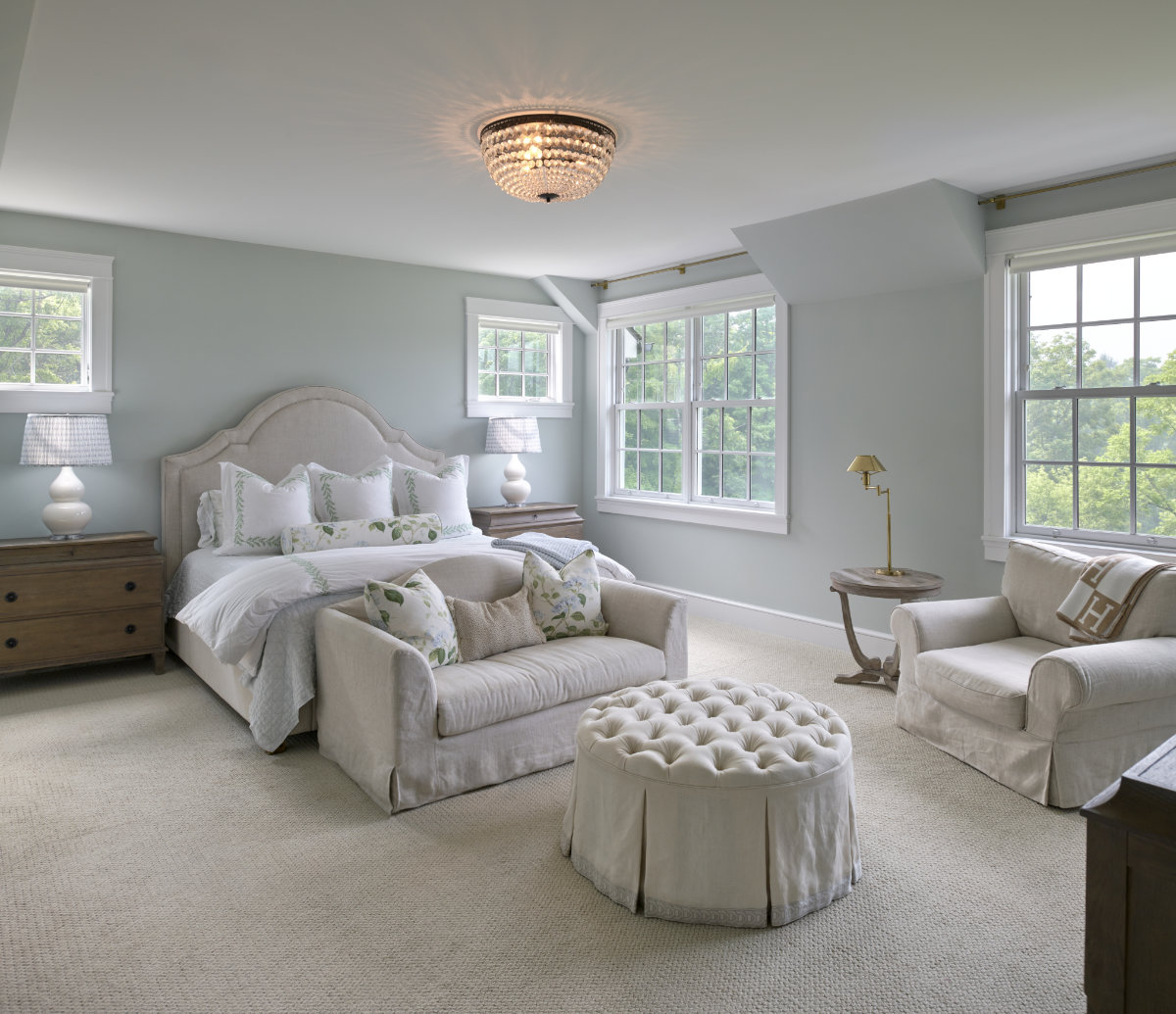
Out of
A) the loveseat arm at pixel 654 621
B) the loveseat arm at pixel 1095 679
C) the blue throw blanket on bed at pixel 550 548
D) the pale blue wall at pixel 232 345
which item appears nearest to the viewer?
the loveseat arm at pixel 1095 679

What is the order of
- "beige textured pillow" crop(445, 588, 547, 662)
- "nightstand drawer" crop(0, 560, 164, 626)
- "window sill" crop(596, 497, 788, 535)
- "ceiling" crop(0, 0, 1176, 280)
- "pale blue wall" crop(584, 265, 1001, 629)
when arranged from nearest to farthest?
"ceiling" crop(0, 0, 1176, 280) < "beige textured pillow" crop(445, 588, 547, 662) < "nightstand drawer" crop(0, 560, 164, 626) < "pale blue wall" crop(584, 265, 1001, 629) < "window sill" crop(596, 497, 788, 535)

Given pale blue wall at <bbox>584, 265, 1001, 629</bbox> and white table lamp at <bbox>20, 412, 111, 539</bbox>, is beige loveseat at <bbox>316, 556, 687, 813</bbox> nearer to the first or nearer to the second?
pale blue wall at <bbox>584, 265, 1001, 629</bbox>

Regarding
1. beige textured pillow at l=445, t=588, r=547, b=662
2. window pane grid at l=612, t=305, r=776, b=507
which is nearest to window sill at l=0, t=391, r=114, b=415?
beige textured pillow at l=445, t=588, r=547, b=662

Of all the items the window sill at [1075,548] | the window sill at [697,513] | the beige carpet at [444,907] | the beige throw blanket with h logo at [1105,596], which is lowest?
the beige carpet at [444,907]

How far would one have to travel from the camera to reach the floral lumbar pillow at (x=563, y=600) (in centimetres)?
358

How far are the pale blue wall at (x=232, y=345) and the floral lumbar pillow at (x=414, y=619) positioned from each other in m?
2.44

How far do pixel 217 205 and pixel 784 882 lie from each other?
4.13m

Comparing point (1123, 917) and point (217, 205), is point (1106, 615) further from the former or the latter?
point (217, 205)

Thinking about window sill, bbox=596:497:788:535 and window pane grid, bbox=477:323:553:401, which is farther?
window pane grid, bbox=477:323:553:401

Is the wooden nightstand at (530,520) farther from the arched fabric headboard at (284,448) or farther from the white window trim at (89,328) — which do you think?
the white window trim at (89,328)

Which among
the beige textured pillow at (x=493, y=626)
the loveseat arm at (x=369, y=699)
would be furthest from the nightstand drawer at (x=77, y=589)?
the beige textured pillow at (x=493, y=626)

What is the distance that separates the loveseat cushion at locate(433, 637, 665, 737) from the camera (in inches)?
114

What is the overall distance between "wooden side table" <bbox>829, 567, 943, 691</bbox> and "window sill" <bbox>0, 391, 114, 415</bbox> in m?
4.14

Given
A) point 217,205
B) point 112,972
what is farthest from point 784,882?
point 217,205
